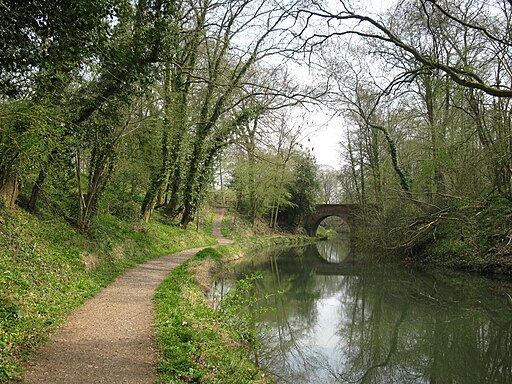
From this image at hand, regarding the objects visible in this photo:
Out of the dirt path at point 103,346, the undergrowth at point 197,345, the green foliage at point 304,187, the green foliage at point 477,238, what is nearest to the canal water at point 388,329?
the green foliage at point 477,238

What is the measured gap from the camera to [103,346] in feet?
15.4

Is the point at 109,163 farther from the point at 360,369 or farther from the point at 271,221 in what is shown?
the point at 271,221

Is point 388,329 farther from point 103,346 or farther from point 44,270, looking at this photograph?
point 44,270

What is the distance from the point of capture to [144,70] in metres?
8.05

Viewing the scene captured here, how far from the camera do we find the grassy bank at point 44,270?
4.48 m

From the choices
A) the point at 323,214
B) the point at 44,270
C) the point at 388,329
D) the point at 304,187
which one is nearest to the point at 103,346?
the point at 44,270

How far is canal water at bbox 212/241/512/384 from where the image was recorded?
245 inches

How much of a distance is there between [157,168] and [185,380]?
40.1 feet

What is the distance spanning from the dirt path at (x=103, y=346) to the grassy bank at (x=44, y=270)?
0.70 feet

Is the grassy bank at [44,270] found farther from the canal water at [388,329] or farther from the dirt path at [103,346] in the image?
the canal water at [388,329]

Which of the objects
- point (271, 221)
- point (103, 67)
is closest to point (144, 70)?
point (103, 67)

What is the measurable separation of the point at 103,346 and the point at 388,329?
6195 millimetres

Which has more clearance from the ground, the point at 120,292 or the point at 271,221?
the point at 271,221

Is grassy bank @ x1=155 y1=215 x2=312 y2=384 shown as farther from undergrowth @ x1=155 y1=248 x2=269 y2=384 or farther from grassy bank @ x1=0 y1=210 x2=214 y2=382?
grassy bank @ x1=0 y1=210 x2=214 y2=382
